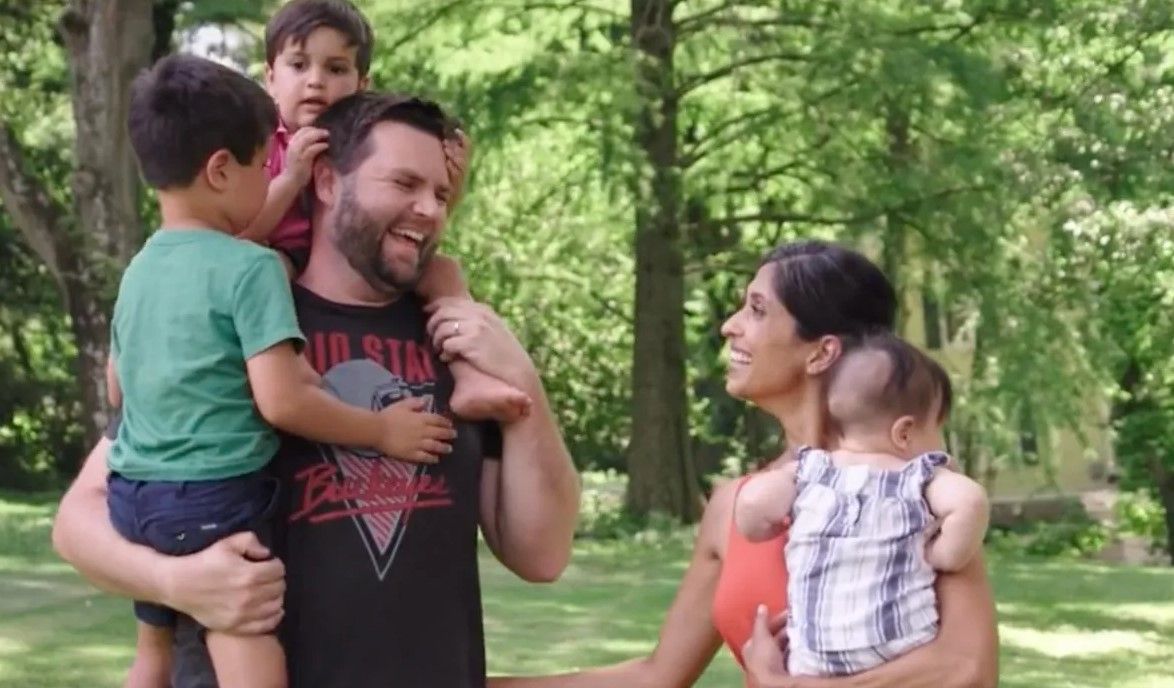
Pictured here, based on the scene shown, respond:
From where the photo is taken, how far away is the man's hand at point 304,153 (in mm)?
2945

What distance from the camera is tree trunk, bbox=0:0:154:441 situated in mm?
15297

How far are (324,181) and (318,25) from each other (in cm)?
86

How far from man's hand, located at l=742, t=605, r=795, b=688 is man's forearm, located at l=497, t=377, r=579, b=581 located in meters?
0.34

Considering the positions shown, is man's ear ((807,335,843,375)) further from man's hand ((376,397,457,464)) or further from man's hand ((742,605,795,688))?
man's hand ((376,397,457,464))

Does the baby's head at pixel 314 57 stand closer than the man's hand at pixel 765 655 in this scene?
No

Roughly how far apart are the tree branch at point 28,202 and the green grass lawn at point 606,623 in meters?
2.64

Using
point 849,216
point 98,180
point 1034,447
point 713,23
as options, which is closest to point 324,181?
point 98,180

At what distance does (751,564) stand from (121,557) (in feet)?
3.11

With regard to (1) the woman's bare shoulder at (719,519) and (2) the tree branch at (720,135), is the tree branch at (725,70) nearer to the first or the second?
(2) the tree branch at (720,135)

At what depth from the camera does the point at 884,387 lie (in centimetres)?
284

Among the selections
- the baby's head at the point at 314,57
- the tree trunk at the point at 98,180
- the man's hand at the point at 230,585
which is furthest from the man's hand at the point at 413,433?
the tree trunk at the point at 98,180

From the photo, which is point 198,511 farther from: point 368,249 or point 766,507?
point 766,507

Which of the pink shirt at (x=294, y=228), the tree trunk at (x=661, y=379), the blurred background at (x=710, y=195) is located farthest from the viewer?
the tree trunk at (x=661, y=379)

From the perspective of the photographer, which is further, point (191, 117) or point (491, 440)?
point (491, 440)
